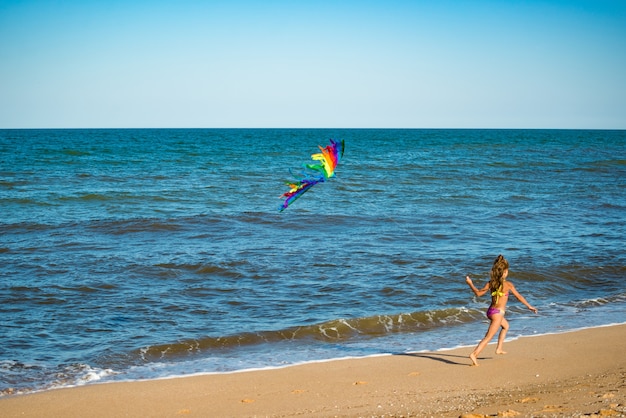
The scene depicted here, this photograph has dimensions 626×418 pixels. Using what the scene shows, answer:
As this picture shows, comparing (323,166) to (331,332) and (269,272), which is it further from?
(269,272)

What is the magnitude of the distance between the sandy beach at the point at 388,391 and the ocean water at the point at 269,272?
22.2 inches

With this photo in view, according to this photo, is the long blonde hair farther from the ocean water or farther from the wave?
the wave

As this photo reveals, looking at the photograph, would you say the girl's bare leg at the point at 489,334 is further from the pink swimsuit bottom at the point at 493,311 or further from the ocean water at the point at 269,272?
the ocean water at the point at 269,272

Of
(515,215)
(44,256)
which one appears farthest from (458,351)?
(515,215)

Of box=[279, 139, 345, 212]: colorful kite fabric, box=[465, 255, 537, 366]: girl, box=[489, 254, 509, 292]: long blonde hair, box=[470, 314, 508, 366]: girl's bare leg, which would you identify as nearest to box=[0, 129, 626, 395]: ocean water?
box=[470, 314, 508, 366]: girl's bare leg

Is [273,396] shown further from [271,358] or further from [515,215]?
[515,215]

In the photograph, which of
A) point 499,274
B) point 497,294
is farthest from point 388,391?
point 499,274

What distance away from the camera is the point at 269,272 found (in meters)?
12.8

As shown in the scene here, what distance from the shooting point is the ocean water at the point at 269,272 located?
895 cm

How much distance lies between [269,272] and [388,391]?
6.10m

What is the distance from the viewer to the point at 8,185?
2614cm

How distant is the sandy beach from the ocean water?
0.56 meters

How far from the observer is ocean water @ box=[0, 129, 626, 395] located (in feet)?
29.4

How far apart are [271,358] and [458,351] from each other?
93.2 inches
